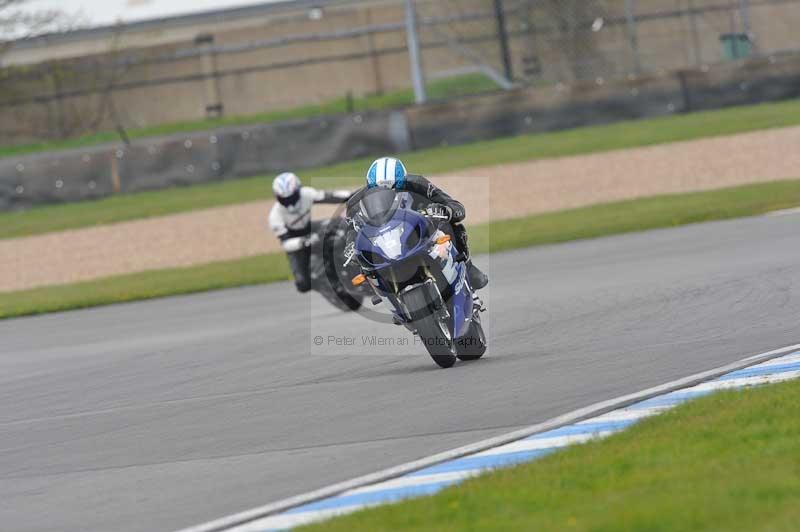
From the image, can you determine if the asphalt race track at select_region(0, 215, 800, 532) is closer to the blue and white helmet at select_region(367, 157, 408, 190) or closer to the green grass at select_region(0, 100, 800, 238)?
the blue and white helmet at select_region(367, 157, 408, 190)

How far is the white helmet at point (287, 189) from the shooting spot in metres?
16.0

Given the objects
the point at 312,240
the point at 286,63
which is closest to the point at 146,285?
the point at 312,240

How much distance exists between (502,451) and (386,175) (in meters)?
3.36

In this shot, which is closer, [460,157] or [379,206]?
[379,206]

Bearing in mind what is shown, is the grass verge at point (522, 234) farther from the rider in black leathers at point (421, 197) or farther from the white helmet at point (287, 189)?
the rider in black leathers at point (421, 197)

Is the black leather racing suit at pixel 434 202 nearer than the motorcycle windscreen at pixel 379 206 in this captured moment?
No

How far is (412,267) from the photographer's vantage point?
10133mm

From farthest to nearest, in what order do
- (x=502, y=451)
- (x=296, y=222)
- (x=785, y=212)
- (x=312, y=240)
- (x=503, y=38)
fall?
(x=503, y=38) < (x=785, y=212) < (x=296, y=222) < (x=312, y=240) < (x=502, y=451)

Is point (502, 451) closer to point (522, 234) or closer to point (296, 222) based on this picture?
point (296, 222)

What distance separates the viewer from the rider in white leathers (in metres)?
16.1

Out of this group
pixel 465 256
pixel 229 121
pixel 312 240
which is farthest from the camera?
pixel 229 121

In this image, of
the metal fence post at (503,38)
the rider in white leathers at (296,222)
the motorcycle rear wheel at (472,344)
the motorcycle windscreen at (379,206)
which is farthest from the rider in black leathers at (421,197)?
the metal fence post at (503,38)

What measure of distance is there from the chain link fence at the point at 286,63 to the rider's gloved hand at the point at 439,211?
20.5 meters

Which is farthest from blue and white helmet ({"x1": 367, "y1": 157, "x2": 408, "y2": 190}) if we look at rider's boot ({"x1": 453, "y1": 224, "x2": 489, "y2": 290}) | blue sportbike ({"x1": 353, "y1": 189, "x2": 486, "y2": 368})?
rider's boot ({"x1": 453, "y1": 224, "x2": 489, "y2": 290})
